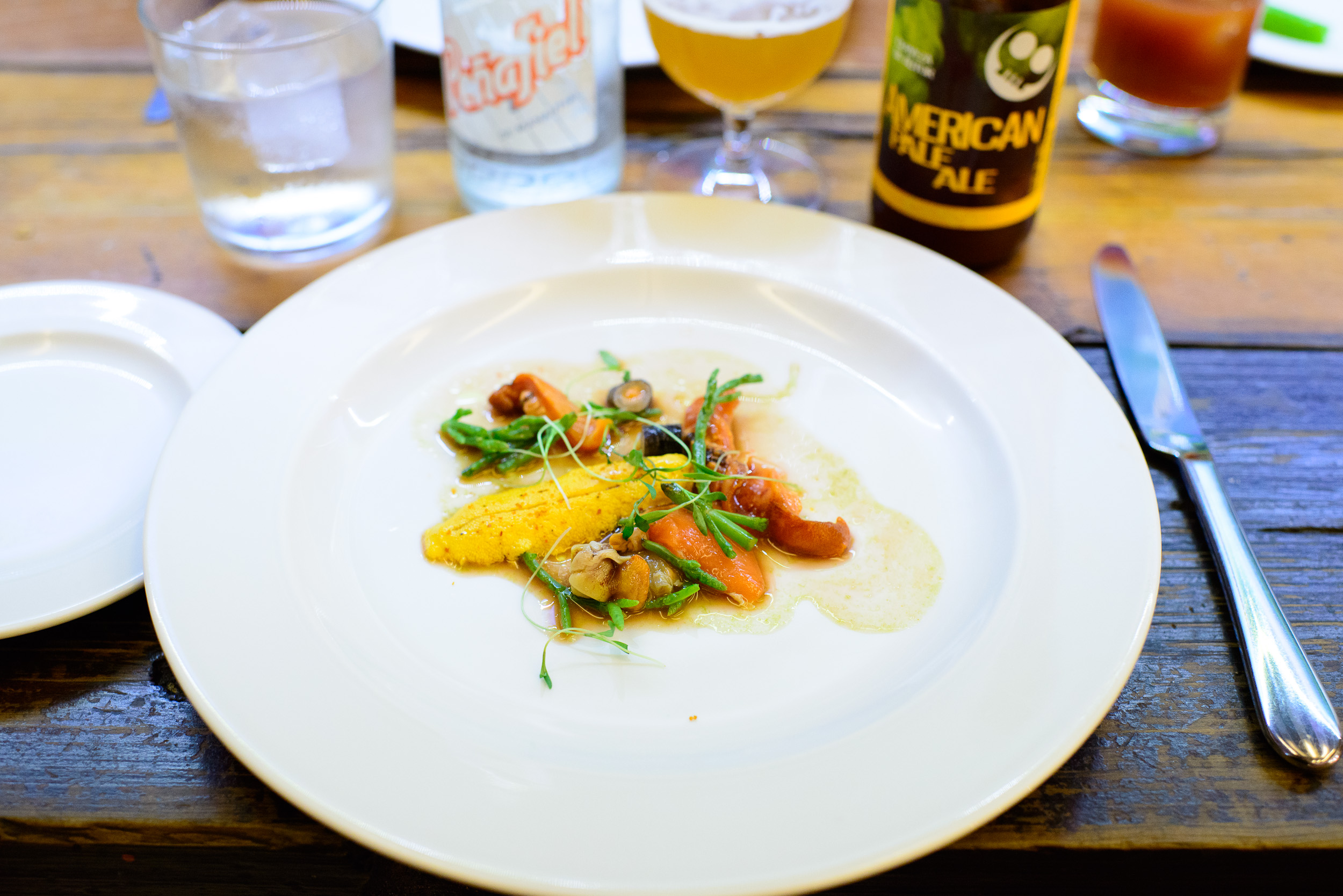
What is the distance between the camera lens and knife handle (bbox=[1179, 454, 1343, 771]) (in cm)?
89

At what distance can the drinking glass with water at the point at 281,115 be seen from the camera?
1.34 metres

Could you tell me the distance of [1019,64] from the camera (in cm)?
126

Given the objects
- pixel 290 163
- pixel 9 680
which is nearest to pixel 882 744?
pixel 9 680

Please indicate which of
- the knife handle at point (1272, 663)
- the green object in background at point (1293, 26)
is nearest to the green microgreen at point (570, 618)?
the knife handle at point (1272, 663)

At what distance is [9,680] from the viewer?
942 millimetres

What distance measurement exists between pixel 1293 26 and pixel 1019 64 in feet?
3.49

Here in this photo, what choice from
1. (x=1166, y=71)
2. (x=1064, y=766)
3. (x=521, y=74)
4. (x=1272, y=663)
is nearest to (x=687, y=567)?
(x=1064, y=766)

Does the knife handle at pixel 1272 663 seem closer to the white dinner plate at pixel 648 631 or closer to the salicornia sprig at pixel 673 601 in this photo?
the white dinner plate at pixel 648 631

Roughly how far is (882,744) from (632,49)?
1.48 meters

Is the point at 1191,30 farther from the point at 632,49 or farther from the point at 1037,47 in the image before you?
the point at 632,49

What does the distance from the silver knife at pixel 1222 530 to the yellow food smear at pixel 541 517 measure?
589 millimetres

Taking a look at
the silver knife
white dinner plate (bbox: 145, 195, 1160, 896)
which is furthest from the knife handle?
white dinner plate (bbox: 145, 195, 1160, 896)

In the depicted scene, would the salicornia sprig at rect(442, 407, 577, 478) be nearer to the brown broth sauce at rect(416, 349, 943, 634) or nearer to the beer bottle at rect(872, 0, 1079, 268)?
the brown broth sauce at rect(416, 349, 943, 634)

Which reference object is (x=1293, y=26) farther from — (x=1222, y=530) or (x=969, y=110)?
(x=1222, y=530)
